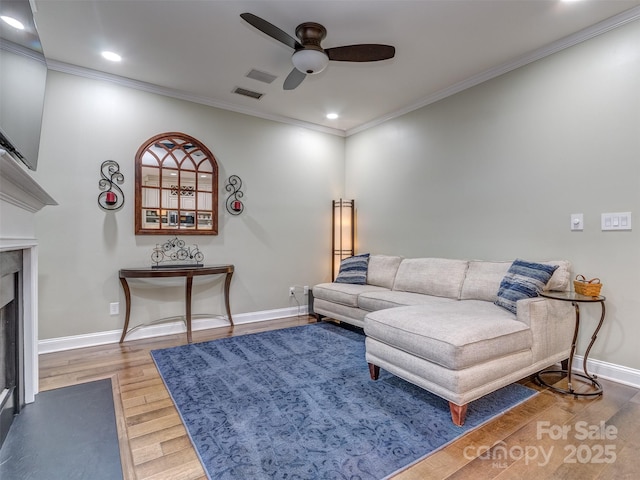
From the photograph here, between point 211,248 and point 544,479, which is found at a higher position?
point 211,248

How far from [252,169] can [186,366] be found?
244cm

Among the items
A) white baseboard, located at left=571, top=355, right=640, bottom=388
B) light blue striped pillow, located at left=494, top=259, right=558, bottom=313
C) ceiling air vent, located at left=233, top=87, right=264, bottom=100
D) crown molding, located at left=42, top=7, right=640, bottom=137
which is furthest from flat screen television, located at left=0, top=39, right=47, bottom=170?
white baseboard, located at left=571, top=355, right=640, bottom=388

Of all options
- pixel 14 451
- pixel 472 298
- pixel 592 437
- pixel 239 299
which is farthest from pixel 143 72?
pixel 592 437

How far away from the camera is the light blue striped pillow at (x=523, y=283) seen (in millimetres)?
2293

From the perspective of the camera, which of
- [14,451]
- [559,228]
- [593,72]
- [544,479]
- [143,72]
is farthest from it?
[143,72]

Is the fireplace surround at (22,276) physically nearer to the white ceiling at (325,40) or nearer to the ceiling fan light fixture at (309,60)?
the white ceiling at (325,40)

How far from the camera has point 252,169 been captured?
13.6 feet

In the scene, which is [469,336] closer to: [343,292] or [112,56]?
[343,292]

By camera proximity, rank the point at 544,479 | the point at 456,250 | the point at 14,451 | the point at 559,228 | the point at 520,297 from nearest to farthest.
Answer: the point at 544,479, the point at 14,451, the point at 520,297, the point at 559,228, the point at 456,250

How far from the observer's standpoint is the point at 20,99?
1697 millimetres

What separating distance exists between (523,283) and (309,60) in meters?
2.25

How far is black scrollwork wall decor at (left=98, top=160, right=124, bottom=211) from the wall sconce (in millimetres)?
2699

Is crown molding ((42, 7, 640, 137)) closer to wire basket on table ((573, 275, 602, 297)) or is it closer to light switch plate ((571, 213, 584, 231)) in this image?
light switch plate ((571, 213, 584, 231))

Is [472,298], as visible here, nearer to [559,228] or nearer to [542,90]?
[559,228]
